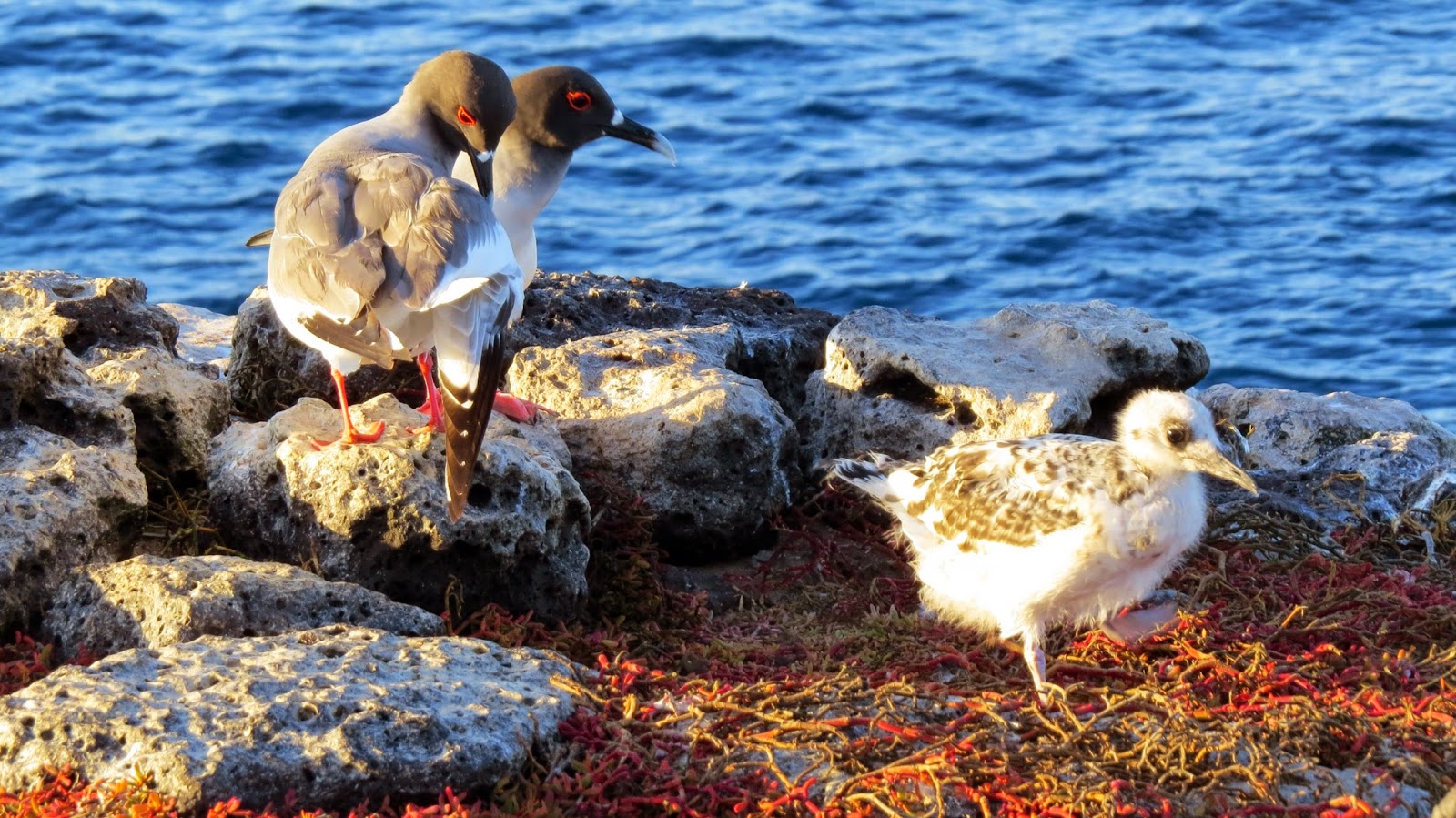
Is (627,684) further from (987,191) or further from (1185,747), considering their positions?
(987,191)

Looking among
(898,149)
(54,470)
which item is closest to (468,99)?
(54,470)

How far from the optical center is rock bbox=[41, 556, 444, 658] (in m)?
5.46

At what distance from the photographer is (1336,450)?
8250mm

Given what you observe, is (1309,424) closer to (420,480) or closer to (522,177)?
(522,177)

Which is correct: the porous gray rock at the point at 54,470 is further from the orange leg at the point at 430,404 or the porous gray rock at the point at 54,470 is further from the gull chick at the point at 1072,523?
the gull chick at the point at 1072,523

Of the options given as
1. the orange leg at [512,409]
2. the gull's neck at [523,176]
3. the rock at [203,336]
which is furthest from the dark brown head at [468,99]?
the rock at [203,336]

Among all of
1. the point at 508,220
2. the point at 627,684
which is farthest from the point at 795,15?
the point at 627,684

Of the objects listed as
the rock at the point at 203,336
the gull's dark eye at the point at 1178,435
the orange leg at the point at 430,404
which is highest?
the gull's dark eye at the point at 1178,435

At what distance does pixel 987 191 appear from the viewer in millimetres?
16750

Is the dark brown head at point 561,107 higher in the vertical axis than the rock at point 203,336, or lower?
higher

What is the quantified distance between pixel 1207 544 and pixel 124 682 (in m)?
4.28

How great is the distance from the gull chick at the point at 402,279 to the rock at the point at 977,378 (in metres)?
1.79

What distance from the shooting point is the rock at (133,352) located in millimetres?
6910

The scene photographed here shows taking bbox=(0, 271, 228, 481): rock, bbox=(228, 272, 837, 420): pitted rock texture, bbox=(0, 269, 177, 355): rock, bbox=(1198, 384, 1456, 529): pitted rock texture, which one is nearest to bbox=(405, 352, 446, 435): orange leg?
bbox=(228, 272, 837, 420): pitted rock texture
